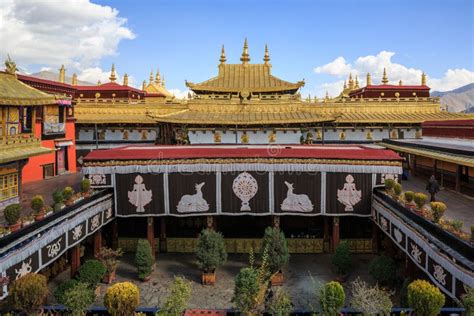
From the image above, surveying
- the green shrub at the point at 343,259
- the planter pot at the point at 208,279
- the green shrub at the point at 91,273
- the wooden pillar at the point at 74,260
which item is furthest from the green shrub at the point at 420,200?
the wooden pillar at the point at 74,260

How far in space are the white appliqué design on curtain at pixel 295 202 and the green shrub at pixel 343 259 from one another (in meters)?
2.47

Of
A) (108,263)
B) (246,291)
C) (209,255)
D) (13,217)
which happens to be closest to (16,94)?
(13,217)

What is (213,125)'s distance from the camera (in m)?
25.2

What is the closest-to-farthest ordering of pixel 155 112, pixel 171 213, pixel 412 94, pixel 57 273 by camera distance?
pixel 57 273 < pixel 171 213 < pixel 155 112 < pixel 412 94

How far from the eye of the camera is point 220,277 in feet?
53.6

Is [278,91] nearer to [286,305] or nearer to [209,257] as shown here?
[209,257]

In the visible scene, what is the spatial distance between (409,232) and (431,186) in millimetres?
4165

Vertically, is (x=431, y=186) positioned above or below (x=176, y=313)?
above

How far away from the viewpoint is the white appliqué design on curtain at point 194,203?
1730 cm

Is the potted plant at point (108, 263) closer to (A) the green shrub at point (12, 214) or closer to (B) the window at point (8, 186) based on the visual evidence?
(B) the window at point (8, 186)

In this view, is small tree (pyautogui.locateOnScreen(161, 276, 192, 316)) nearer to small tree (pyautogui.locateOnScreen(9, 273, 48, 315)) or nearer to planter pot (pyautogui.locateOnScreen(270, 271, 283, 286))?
small tree (pyautogui.locateOnScreen(9, 273, 48, 315))

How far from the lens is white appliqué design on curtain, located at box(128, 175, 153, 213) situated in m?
Answer: 17.1

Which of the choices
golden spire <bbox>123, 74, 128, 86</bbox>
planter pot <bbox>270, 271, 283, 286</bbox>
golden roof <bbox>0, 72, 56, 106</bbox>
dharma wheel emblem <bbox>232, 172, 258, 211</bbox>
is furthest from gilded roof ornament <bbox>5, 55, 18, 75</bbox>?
golden spire <bbox>123, 74, 128, 86</bbox>

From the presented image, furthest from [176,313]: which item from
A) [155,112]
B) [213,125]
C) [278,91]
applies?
[155,112]
